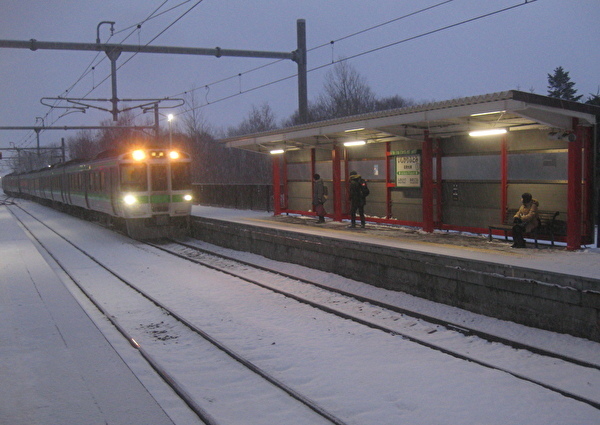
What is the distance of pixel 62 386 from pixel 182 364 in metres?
1.43

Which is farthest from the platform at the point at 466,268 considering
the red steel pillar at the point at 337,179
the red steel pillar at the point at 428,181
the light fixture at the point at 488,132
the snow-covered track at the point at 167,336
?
the snow-covered track at the point at 167,336

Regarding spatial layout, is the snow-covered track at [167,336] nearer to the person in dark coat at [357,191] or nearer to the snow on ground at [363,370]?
the snow on ground at [363,370]

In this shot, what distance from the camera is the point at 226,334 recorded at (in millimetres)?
7754

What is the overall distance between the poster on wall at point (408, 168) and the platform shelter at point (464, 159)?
0.03 m

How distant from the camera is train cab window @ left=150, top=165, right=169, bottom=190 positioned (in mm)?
18516

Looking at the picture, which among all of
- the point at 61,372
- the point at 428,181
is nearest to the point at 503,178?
the point at 428,181

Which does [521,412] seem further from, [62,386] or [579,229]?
[579,229]

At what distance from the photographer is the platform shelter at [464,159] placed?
10352 millimetres

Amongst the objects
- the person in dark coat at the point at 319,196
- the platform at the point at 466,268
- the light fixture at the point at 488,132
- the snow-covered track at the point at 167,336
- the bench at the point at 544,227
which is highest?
the light fixture at the point at 488,132

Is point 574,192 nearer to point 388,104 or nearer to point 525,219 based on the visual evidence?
point 525,219

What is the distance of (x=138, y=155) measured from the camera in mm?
18375

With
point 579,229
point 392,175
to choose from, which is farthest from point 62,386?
point 392,175

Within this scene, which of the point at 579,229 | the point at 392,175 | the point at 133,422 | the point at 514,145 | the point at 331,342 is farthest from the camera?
the point at 392,175

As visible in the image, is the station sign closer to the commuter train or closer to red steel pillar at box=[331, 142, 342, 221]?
red steel pillar at box=[331, 142, 342, 221]
